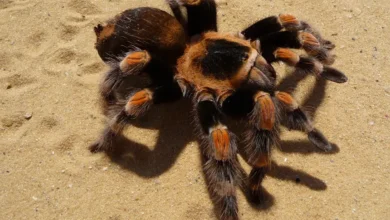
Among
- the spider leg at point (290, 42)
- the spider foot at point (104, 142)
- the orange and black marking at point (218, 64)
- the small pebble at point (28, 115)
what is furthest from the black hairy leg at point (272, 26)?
the small pebble at point (28, 115)

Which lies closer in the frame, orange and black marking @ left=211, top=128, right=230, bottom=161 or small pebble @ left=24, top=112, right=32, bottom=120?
orange and black marking @ left=211, top=128, right=230, bottom=161

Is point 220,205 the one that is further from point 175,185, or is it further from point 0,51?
point 0,51

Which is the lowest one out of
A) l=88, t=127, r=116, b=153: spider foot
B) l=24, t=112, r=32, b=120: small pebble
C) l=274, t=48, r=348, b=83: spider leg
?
l=24, t=112, r=32, b=120: small pebble

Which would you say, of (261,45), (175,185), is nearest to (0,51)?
(175,185)

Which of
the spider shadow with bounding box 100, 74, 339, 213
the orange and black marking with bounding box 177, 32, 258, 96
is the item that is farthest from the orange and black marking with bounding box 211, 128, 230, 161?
the spider shadow with bounding box 100, 74, 339, 213

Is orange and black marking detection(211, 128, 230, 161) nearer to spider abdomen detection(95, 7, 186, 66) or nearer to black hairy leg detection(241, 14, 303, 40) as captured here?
spider abdomen detection(95, 7, 186, 66)

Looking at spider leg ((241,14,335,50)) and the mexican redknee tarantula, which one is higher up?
spider leg ((241,14,335,50))

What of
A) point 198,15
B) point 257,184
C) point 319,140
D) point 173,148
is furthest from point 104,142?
point 319,140
